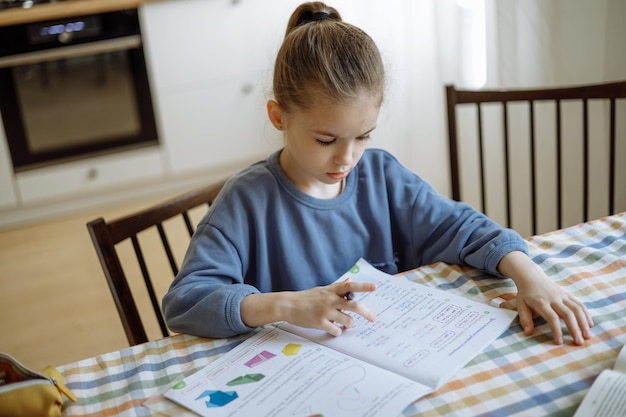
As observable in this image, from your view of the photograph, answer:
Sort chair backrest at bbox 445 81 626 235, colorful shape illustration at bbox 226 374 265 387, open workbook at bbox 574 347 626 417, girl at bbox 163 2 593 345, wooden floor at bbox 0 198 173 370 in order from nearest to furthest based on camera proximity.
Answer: open workbook at bbox 574 347 626 417, colorful shape illustration at bbox 226 374 265 387, girl at bbox 163 2 593 345, chair backrest at bbox 445 81 626 235, wooden floor at bbox 0 198 173 370

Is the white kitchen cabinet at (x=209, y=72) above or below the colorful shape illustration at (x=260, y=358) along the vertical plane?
above

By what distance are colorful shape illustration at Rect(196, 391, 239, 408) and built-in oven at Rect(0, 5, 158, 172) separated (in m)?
2.49

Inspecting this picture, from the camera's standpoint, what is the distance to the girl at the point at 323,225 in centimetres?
92

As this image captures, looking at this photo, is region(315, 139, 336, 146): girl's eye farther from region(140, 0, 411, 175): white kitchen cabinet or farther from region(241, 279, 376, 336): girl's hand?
region(140, 0, 411, 175): white kitchen cabinet

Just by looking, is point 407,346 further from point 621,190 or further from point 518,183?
point 518,183

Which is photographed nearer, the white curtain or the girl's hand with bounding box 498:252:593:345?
the girl's hand with bounding box 498:252:593:345

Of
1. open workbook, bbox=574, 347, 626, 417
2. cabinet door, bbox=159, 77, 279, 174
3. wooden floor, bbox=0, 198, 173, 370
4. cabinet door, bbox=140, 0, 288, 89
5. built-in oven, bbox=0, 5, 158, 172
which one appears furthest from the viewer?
cabinet door, bbox=159, 77, 279, 174

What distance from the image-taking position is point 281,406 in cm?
76

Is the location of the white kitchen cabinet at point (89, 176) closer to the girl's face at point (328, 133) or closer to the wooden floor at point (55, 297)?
the wooden floor at point (55, 297)

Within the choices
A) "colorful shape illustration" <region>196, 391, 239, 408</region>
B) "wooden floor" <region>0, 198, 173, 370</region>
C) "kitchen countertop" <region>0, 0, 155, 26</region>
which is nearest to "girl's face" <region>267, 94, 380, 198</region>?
"colorful shape illustration" <region>196, 391, 239, 408</region>

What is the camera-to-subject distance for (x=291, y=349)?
88cm

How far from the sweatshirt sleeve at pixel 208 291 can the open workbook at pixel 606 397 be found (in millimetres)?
419

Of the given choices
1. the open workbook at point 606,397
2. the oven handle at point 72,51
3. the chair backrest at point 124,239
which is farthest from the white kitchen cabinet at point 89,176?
the open workbook at point 606,397

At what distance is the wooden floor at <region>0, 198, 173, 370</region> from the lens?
2.26 m
